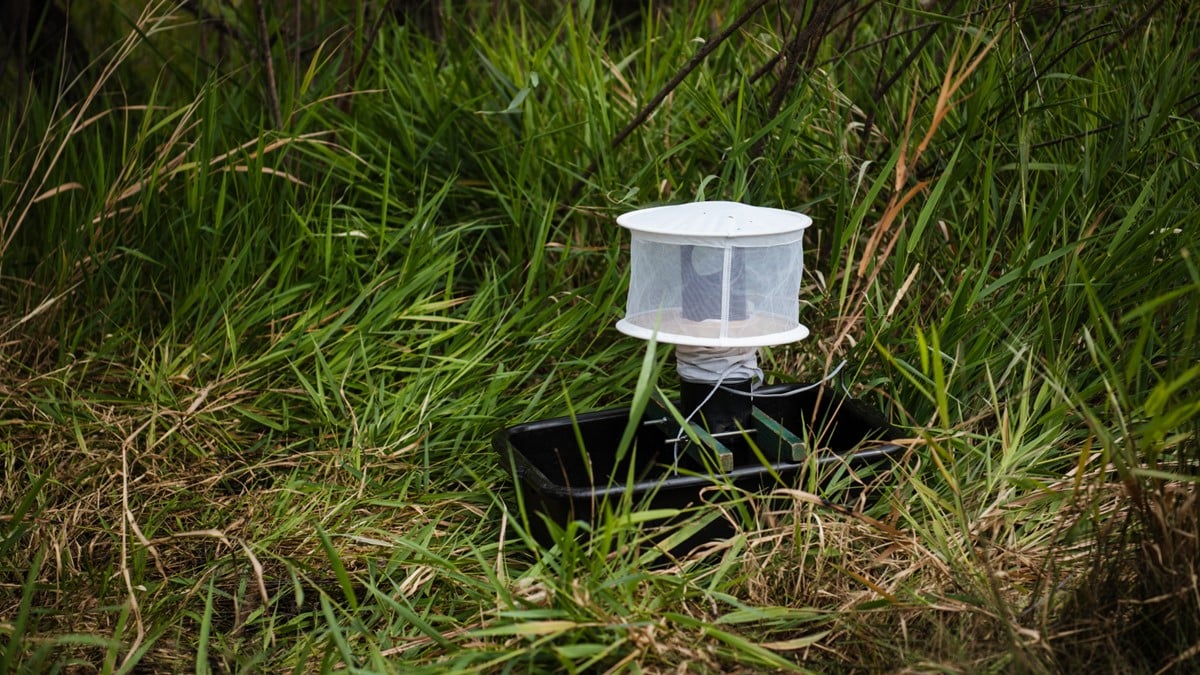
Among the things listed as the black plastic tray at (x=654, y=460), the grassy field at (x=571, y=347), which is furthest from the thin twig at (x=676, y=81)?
the black plastic tray at (x=654, y=460)

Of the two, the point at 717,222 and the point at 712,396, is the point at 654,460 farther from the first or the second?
the point at 717,222

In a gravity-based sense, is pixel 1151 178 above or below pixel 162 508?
above

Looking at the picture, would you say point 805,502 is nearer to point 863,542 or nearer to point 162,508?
point 863,542

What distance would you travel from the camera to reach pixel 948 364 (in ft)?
6.79

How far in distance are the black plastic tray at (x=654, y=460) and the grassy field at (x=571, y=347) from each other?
0.05 m

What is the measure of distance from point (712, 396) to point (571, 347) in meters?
0.53

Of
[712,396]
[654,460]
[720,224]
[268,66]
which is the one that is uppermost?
[268,66]

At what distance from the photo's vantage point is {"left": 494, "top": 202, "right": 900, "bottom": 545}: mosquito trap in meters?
1.75

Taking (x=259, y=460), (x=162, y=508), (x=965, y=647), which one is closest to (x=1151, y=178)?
(x=965, y=647)

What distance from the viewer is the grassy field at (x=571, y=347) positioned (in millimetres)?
1494

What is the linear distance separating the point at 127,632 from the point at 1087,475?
1475 mm

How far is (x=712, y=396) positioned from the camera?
1.90 meters

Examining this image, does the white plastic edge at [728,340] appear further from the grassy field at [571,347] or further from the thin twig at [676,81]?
the thin twig at [676,81]

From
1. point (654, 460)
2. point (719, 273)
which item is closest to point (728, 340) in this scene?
point (719, 273)
